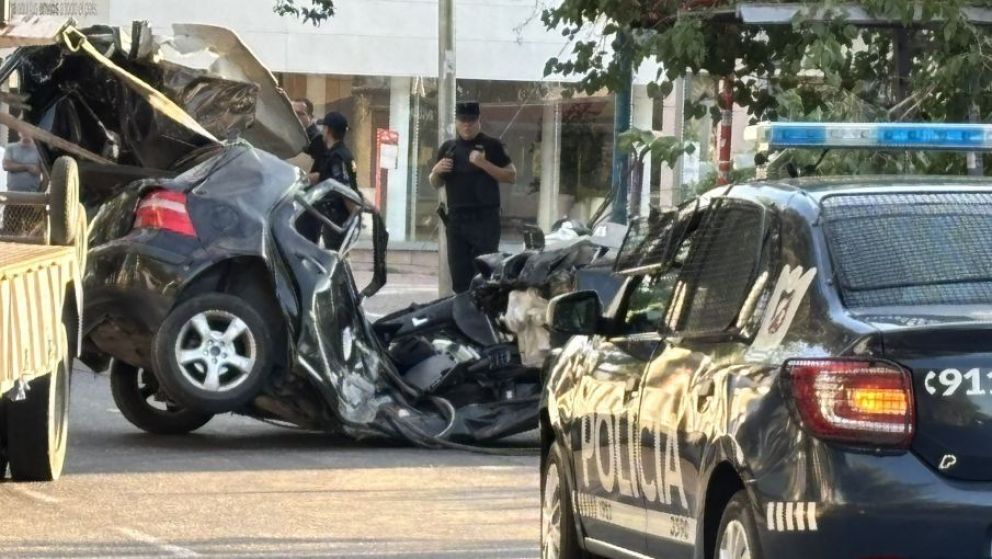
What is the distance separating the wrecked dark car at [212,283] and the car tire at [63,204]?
129cm

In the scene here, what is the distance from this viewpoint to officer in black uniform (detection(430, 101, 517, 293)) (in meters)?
17.3

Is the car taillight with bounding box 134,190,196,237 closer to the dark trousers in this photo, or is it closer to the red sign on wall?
the dark trousers

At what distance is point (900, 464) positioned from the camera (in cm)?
532

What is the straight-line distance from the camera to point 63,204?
10922 mm

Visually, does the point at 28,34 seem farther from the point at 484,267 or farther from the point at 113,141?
the point at 484,267

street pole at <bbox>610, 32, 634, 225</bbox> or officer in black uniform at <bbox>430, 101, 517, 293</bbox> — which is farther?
officer in black uniform at <bbox>430, 101, 517, 293</bbox>

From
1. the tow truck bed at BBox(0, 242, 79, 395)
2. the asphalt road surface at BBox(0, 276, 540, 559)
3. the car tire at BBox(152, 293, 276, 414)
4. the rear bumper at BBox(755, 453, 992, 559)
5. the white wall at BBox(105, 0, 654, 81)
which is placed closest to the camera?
the rear bumper at BBox(755, 453, 992, 559)

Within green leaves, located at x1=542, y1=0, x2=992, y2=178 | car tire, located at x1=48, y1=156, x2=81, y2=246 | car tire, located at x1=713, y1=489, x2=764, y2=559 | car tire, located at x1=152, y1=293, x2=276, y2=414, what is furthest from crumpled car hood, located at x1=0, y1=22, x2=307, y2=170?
car tire, located at x1=713, y1=489, x2=764, y2=559

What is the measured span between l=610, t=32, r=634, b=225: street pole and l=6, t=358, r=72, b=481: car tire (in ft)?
14.6

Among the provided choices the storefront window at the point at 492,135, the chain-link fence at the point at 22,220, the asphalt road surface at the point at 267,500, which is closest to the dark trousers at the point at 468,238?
the asphalt road surface at the point at 267,500

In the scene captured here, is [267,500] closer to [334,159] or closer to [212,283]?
[212,283]

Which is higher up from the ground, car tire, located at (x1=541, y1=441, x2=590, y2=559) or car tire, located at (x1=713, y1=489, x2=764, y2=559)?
car tire, located at (x1=713, y1=489, x2=764, y2=559)

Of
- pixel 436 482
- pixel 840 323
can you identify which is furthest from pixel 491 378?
pixel 840 323

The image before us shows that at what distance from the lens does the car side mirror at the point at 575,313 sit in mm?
7285
